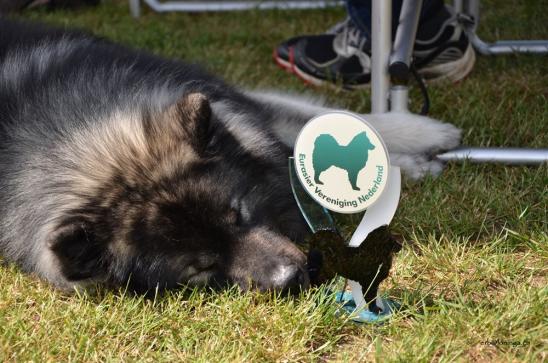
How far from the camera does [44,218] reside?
8.43 feet

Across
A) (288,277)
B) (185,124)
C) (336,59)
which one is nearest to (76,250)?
(185,124)

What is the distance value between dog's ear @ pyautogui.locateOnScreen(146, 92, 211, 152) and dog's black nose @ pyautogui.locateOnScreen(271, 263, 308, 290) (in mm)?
511

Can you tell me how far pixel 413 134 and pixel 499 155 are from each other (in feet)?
1.40

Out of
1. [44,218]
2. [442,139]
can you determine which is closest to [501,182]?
[442,139]

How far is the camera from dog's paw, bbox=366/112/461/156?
3416 mm

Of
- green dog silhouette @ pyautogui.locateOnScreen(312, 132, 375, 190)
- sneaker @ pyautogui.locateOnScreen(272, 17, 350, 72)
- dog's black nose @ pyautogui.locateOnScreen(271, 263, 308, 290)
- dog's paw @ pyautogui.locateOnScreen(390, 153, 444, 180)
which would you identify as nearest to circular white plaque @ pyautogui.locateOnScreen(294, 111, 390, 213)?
green dog silhouette @ pyautogui.locateOnScreen(312, 132, 375, 190)

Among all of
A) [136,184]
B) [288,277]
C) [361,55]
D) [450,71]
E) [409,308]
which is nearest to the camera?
[409,308]

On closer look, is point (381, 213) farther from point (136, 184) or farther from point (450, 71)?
point (450, 71)

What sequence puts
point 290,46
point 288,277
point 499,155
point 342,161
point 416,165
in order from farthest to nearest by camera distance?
1. point 290,46
2. point 416,165
3. point 499,155
4. point 288,277
5. point 342,161

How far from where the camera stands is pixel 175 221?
7.95 ft

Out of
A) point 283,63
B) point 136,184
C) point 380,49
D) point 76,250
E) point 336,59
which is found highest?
point 380,49

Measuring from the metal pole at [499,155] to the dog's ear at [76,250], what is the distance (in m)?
1.68

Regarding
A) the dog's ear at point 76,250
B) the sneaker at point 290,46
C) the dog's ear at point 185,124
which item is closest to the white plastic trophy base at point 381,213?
the dog's ear at point 185,124

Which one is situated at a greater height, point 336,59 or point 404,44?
point 404,44
